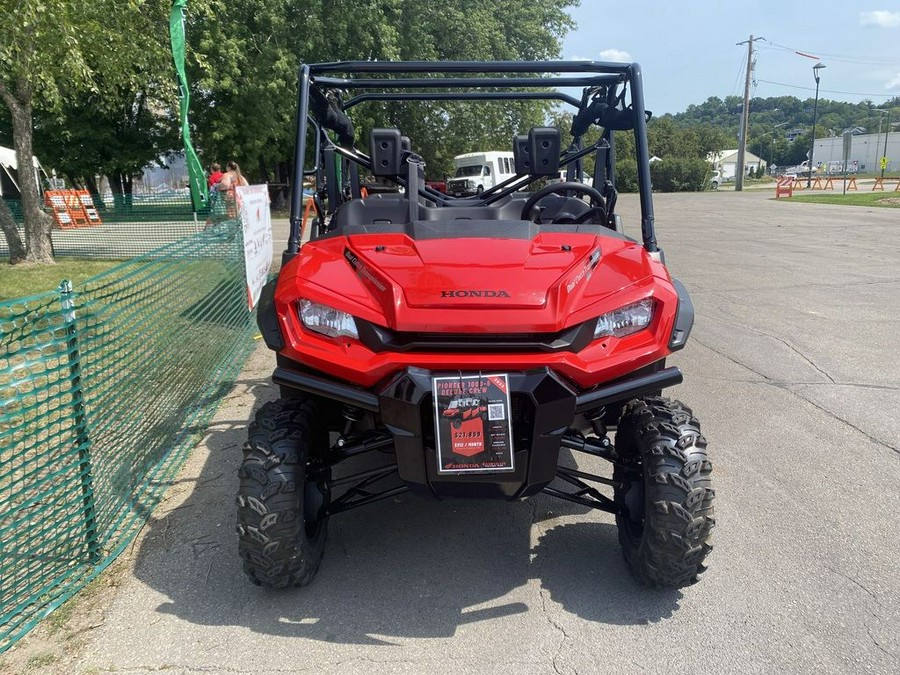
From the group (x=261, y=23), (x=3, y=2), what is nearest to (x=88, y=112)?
(x=261, y=23)

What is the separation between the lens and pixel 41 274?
1153cm

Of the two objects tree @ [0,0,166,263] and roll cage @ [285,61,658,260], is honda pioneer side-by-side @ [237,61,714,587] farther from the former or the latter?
tree @ [0,0,166,263]

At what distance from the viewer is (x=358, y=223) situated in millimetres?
3818

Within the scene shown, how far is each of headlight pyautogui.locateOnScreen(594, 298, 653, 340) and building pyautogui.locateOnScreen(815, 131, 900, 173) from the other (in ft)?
324

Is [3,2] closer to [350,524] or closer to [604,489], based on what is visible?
[350,524]

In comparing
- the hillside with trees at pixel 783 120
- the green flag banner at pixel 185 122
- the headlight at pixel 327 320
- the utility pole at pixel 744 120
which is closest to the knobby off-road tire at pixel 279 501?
the headlight at pixel 327 320

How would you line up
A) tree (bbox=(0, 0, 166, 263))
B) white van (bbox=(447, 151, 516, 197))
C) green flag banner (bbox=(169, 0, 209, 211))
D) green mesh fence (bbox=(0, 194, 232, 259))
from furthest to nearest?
white van (bbox=(447, 151, 516, 197)) < green mesh fence (bbox=(0, 194, 232, 259)) < tree (bbox=(0, 0, 166, 263)) < green flag banner (bbox=(169, 0, 209, 211))

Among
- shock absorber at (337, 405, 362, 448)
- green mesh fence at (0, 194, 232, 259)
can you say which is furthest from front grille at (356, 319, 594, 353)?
green mesh fence at (0, 194, 232, 259)

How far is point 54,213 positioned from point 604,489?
1786cm

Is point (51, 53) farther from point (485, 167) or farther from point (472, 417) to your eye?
point (485, 167)

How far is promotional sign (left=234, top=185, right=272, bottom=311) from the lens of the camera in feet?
24.7

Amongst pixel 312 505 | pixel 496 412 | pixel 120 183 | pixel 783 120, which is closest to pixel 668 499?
pixel 496 412

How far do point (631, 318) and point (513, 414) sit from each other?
1.93 ft

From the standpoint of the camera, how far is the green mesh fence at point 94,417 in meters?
2.86
